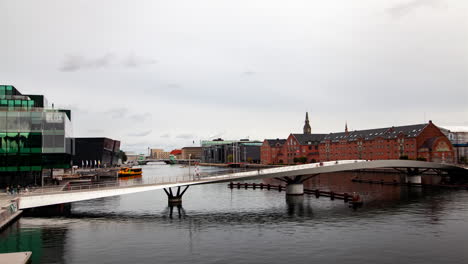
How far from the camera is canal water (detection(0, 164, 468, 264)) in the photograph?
122 ft

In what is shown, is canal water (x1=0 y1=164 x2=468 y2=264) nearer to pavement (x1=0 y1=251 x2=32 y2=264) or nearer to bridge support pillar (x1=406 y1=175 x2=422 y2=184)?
pavement (x1=0 y1=251 x2=32 y2=264)

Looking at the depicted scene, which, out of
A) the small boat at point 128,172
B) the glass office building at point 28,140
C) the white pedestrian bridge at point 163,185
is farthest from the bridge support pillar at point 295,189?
the small boat at point 128,172

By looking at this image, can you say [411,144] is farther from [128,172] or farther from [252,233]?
[252,233]

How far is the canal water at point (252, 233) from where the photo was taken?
37219mm

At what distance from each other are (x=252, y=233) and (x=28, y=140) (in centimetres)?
4544

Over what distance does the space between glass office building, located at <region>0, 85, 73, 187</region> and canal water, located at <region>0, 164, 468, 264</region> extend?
10.5m

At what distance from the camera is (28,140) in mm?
69750

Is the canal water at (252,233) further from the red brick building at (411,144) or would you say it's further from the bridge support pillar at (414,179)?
the red brick building at (411,144)

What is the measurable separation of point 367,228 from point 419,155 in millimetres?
135779

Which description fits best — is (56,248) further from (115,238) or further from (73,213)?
(73,213)

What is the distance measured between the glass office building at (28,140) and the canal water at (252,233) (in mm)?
10526

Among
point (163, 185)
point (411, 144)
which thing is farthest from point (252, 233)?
point (411, 144)

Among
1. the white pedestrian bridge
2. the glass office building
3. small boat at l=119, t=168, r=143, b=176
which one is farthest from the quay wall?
small boat at l=119, t=168, r=143, b=176

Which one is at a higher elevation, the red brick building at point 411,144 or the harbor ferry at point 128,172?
the red brick building at point 411,144
